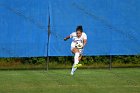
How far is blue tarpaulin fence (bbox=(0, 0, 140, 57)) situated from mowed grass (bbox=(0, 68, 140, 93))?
6.72ft

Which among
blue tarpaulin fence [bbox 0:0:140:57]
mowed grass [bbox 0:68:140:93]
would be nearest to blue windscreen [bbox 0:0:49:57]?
blue tarpaulin fence [bbox 0:0:140:57]

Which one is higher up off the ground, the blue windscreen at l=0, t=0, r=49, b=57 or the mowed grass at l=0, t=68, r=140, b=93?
the blue windscreen at l=0, t=0, r=49, b=57

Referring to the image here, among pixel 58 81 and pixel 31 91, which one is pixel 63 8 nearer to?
pixel 58 81

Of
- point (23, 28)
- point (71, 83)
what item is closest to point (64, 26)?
point (23, 28)

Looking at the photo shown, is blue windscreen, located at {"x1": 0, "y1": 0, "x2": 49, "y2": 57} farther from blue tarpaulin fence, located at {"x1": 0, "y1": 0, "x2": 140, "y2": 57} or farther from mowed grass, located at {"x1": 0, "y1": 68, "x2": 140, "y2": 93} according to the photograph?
mowed grass, located at {"x1": 0, "y1": 68, "x2": 140, "y2": 93}

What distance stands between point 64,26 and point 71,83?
4.55m

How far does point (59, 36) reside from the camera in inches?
630

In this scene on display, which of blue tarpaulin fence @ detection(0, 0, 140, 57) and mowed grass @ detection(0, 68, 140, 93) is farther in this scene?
blue tarpaulin fence @ detection(0, 0, 140, 57)

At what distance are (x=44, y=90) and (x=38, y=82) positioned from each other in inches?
61.1

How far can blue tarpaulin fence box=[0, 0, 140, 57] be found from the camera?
15.6 metres

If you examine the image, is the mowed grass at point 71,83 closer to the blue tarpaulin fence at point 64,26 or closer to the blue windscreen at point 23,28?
the blue windscreen at point 23,28

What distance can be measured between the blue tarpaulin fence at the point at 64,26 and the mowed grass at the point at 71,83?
6.72 feet

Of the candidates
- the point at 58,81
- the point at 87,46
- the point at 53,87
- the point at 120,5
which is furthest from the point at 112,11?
the point at 53,87

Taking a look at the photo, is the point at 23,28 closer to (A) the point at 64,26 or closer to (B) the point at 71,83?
(A) the point at 64,26
